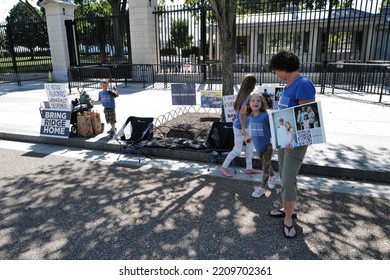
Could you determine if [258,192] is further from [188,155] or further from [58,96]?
[58,96]

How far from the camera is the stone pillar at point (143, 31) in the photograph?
1628 centimetres

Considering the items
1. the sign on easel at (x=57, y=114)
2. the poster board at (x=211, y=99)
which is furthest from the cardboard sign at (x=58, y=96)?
the poster board at (x=211, y=99)

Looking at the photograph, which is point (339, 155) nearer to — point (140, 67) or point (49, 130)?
point (49, 130)

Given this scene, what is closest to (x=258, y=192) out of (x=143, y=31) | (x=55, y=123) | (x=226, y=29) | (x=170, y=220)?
(x=170, y=220)

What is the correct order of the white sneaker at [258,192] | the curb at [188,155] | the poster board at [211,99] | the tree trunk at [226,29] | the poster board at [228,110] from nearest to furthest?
the white sneaker at [258,192] < the curb at [188,155] < the poster board at [228,110] < the tree trunk at [226,29] < the poster board at [211,99]

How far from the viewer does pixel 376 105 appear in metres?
9.98

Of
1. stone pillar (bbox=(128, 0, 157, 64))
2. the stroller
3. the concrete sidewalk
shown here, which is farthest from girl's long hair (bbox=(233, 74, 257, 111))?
stone pillar (bbox=(128, 0, 157, 64))

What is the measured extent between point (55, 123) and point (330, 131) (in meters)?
6.32

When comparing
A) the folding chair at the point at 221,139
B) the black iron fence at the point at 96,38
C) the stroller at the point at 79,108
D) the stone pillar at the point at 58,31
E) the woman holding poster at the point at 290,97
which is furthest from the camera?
the black iron fence at the point at 96,38

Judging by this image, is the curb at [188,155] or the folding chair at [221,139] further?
the folding chair at [221,139]

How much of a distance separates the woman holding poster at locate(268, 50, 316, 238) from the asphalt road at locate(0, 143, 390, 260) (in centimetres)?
46

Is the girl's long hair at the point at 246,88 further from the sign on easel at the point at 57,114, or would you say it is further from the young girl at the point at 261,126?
the sign on easel at the point at 57,114

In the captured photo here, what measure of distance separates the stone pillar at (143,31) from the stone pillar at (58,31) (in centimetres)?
428

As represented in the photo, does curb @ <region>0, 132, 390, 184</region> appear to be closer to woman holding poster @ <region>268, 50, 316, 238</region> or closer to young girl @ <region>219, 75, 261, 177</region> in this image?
young girl @ <region>219, 75, 261, 177</region>
